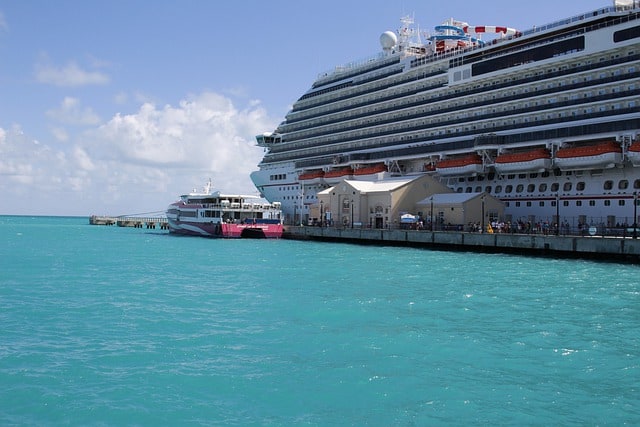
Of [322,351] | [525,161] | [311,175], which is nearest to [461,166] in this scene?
[525,161]

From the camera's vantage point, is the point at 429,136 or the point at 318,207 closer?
the point at 429,136

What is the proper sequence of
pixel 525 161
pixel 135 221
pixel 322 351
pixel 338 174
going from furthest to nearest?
pixel 135 221, pixel 338 174, pixel 525 161, pixel 322 351

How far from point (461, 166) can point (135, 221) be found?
94.1 m

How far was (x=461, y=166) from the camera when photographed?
5691 centimetres

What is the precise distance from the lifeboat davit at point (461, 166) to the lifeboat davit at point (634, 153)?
14485 mm

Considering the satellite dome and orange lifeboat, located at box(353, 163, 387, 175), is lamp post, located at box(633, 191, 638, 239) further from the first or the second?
the satellite dome

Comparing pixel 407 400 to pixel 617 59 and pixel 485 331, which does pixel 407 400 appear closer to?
pixel 485 331

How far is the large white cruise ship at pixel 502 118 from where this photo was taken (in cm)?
4600

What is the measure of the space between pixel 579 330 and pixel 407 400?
8.05 meters

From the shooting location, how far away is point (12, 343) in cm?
1669

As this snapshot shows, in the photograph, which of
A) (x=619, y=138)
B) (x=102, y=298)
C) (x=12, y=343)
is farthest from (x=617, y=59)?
(x=12, y=343)

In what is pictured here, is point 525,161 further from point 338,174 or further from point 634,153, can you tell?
point 338,174

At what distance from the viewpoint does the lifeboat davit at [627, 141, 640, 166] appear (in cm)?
4225

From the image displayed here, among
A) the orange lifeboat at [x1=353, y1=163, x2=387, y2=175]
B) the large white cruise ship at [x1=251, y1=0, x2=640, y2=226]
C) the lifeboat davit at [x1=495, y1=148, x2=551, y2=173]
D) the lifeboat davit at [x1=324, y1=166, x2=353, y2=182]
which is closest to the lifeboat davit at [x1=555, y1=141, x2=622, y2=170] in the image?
the large white cruise ship at [x1=251, y1=0, x2=640, y2=226]
